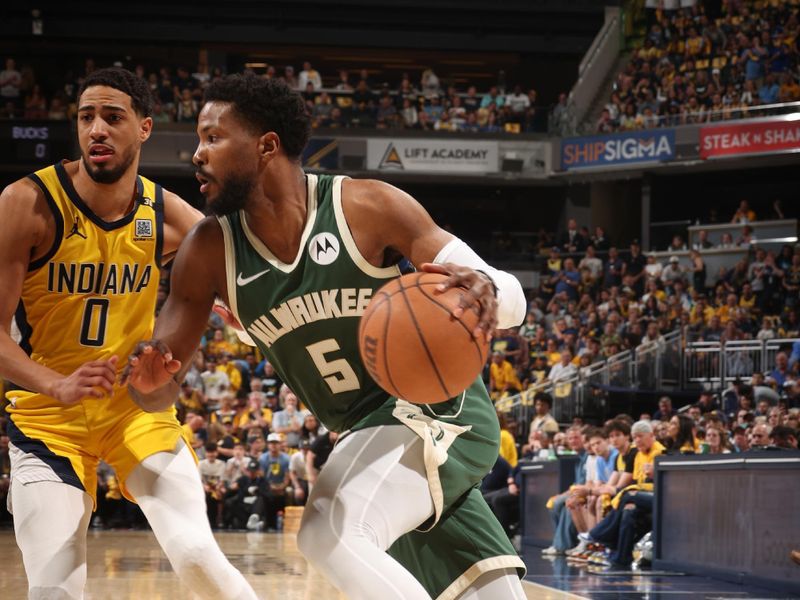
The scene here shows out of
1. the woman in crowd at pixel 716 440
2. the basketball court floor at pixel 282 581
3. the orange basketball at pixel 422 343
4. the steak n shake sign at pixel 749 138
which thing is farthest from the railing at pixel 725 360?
the orange basketball at pixel 422 343

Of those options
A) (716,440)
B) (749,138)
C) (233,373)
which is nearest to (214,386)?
(233,373)

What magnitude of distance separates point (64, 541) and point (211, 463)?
11465 millimetres

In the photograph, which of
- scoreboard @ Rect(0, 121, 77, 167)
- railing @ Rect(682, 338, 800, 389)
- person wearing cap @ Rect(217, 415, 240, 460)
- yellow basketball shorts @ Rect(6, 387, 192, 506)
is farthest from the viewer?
scoreboard @ Rect(0, 121, 77, 167)

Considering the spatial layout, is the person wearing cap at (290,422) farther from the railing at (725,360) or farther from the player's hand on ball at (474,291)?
the player's hand on ball at (474,291)

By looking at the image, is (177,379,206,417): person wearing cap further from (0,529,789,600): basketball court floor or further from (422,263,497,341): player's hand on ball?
(422,263,497,341): player's hand on ball

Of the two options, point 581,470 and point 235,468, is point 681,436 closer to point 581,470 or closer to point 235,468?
point 581,470

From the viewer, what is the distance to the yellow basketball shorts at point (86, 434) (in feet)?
12.8

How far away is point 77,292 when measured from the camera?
4.04 meters

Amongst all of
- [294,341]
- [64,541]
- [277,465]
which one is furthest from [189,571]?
[277,465]

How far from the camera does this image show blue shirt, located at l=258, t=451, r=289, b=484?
15.0 meters

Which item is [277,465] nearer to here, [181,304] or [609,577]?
[609,577]

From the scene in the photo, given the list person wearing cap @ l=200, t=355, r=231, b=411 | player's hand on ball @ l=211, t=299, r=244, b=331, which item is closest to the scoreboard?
person wearing cap @ l=200, t=355, r=231, b=411

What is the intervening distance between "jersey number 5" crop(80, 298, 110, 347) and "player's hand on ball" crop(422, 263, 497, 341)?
155 centimetres

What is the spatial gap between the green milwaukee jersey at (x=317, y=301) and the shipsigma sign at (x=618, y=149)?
21.5 meters
